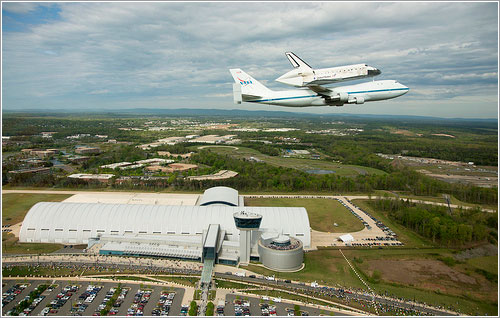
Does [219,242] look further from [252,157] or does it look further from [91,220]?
[252,157]

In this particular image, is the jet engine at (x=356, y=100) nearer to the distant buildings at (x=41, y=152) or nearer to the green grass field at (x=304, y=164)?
the green grass field at (x=304, y=164)

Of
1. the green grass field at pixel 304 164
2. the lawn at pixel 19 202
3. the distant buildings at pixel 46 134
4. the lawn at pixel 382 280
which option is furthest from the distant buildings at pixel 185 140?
the lawn at pixel 382 280

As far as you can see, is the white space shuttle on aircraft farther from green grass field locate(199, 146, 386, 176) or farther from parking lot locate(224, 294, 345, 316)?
green grass field locate(199, 146, 386, 176)

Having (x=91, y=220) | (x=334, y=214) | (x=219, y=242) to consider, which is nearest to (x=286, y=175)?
(x=334, y=214)

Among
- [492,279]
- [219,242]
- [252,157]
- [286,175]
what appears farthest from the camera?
[252,157]

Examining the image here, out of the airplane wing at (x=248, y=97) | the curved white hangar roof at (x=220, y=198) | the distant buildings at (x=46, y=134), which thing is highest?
the airplane wing at (x=248, y=97)

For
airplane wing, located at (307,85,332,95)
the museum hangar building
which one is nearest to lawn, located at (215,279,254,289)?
the museum hangar building

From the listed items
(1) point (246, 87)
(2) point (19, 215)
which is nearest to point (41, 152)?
(2) point (19, 215)
